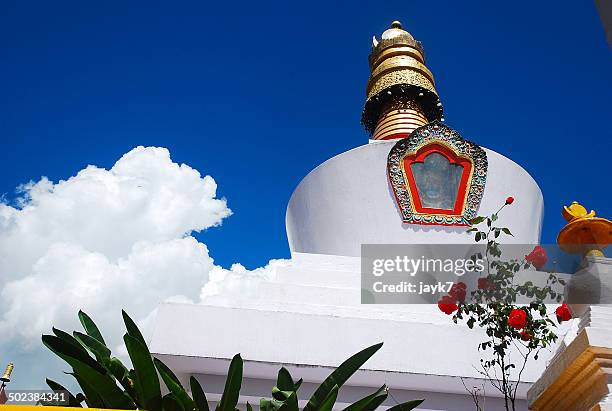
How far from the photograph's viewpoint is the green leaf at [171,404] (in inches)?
79.9

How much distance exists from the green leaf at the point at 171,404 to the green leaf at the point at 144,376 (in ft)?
0.07

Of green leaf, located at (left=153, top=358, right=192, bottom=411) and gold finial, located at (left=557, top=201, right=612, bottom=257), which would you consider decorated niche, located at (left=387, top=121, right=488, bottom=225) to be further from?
green leaf, located at (left=153, top=358, right=192, bottom=411)

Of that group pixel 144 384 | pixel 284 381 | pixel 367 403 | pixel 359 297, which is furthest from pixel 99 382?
pixel 359 297

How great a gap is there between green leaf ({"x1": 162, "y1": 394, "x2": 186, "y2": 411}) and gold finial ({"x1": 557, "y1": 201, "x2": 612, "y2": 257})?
8.07 ft

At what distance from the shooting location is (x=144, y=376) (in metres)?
2.05

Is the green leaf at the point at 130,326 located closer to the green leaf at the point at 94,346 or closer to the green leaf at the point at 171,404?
the green leaf at the point at 94,346

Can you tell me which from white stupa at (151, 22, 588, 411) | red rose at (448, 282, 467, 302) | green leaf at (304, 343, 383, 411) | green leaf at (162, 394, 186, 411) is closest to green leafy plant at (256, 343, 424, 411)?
green leaf at (304, 343, 383, 411)

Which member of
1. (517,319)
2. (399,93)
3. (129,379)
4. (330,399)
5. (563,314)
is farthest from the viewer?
(399,93)

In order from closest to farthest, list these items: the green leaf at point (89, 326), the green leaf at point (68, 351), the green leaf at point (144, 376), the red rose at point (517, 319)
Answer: the green leaf at point (144, 376) < the green leaf at point (68, 351) < the green leaf at point (89, 326) < the red rose at point (517, 319)

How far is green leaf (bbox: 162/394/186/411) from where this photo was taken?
6.66 ft

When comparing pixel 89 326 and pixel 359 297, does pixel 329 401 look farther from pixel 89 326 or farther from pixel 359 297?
pixel 359 297

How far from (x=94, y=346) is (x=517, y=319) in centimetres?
194

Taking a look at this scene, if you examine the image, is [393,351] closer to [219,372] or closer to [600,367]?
[219,372]

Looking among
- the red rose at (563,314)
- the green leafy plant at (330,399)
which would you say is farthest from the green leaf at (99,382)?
the red rose at (563,314)
